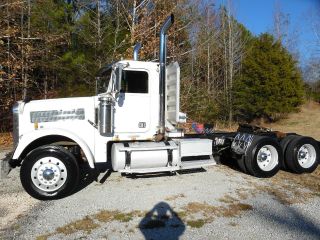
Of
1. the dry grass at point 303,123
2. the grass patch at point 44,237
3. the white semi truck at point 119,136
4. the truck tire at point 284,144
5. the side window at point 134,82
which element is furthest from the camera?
the dry grass at point 303,123

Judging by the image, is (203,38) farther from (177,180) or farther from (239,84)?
(177,180)

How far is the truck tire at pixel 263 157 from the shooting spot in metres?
7.98

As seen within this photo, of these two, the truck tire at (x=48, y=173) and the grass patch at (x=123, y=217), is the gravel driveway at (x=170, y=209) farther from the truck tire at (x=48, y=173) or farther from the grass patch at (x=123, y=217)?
the truck tire at (x=48, y=173)

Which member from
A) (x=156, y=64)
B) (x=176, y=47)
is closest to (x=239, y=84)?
(x=176, y=47)

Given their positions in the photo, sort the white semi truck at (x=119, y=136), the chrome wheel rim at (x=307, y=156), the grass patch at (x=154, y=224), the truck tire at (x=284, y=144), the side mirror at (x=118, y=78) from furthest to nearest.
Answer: the chrome wheel rim at (x=307, y=156) < the truck tire at (x=284, y=144) < the side mirror at (x=118, y=78) < the white semi truck at (x=119, y=136) < the grass patch at (x=154, y=224)

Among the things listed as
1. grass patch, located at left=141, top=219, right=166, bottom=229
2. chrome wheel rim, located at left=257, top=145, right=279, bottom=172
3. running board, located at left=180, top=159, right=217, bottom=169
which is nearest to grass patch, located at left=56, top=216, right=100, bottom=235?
grass patch, located at left=141, top=219, right=166, bottom=229

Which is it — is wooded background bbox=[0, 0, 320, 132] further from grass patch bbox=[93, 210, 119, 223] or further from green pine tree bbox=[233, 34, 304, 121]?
grass patch bbox=[93, 210, 119, 223]

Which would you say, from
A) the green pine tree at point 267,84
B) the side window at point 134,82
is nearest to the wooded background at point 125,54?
the green pine tree at point 267,84

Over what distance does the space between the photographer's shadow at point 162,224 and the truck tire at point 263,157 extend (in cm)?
270

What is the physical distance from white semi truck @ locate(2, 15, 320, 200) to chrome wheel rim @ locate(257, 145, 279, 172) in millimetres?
22

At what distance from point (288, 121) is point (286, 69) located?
3966mm

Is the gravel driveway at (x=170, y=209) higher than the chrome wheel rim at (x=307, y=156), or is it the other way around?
the chrome wheel rim at (x=307, y=156)

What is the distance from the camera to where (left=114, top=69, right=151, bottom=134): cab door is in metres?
7.35

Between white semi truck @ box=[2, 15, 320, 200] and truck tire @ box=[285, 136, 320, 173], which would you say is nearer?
white semi truck @ box=[2, 15, 320, 200]
